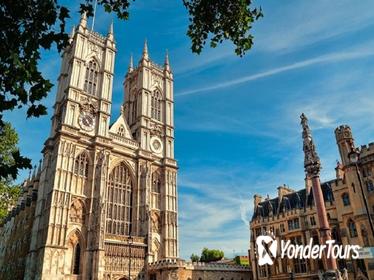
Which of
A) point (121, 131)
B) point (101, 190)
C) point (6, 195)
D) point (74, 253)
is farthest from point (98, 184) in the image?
point (6, 195)

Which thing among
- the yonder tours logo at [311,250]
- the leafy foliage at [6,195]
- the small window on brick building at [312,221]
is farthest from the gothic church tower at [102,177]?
the small window on brick building at [312,221]

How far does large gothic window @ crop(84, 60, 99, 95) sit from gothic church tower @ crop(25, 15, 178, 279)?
0.14 m

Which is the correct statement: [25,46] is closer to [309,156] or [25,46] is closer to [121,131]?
[309,156]

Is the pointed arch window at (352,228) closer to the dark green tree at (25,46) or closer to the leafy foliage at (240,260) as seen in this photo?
the leafy foliage at (240,260)

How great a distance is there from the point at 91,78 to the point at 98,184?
15.0m

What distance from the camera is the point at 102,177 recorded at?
38156 mm

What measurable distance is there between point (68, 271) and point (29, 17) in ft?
102

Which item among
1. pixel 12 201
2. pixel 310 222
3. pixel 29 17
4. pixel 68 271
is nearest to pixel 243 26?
pixel 29 17

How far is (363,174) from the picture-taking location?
3344 centimetres

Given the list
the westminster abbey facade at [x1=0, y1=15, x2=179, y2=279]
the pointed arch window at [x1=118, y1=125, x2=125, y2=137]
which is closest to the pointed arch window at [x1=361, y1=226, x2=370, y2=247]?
the westminster abbey facade at [x1=0, y1=15, x2=179, y2=279]

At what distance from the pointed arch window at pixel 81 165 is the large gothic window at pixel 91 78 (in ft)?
30.0

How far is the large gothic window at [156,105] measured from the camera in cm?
4966

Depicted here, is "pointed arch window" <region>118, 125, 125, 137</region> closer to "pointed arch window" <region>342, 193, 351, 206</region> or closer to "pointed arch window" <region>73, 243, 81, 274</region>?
"pointed arch window" <region>73, 243, 81, 274</region>

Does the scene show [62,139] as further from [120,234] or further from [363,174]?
[363,174]
